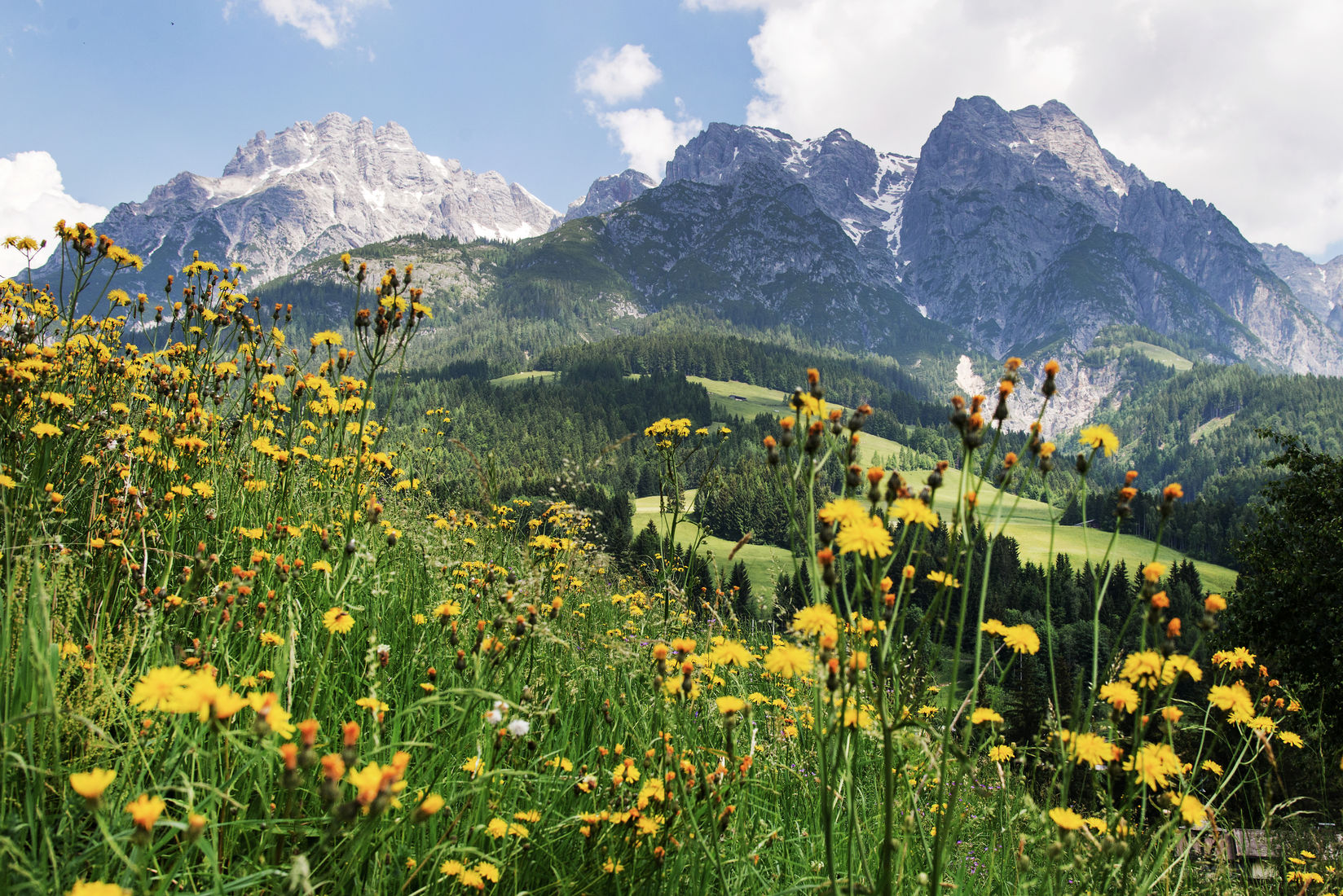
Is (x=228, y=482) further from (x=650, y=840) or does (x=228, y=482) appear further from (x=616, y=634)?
(x=650, y=840)

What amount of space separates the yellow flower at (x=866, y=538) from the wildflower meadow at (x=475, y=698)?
0.05ft

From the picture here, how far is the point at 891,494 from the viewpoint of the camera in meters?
1.77

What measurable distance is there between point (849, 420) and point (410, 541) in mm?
3825

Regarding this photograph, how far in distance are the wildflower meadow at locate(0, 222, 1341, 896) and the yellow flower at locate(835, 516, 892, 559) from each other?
2 cm

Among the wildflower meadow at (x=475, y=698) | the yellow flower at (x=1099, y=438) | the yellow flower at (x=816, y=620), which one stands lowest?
the wildflower meadow at (x=475, y=698)

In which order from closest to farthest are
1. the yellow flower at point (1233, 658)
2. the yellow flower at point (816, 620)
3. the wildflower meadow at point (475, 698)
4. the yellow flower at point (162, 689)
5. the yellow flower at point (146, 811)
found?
the yellow flower at point (146, 811), the yellow flower at point (162, 689), the wildflower meadow at point (475, 698), the yellow flower at point (816, 620), the yellow flower at point (1233, 658)

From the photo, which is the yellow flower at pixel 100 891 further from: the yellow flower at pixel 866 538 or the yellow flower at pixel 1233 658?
the yellow flower at pixel 1233 658

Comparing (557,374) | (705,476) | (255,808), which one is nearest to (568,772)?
(255,808)

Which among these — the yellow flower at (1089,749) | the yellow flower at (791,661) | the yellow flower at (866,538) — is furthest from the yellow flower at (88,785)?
the yellow flower at (1089,749)

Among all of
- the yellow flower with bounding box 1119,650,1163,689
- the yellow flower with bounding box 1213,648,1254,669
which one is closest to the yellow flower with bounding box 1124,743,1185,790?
the yellow flower with bounding box 1119,650,1163,689

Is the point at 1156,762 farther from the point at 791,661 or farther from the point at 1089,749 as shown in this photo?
the point at 791,661

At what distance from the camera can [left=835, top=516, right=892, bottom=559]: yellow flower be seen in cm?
167

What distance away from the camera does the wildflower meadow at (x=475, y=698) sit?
1.58 metres

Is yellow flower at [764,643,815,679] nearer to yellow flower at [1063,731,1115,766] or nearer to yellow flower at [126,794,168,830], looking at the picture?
yellow flower at [1063,731,1115,766]
